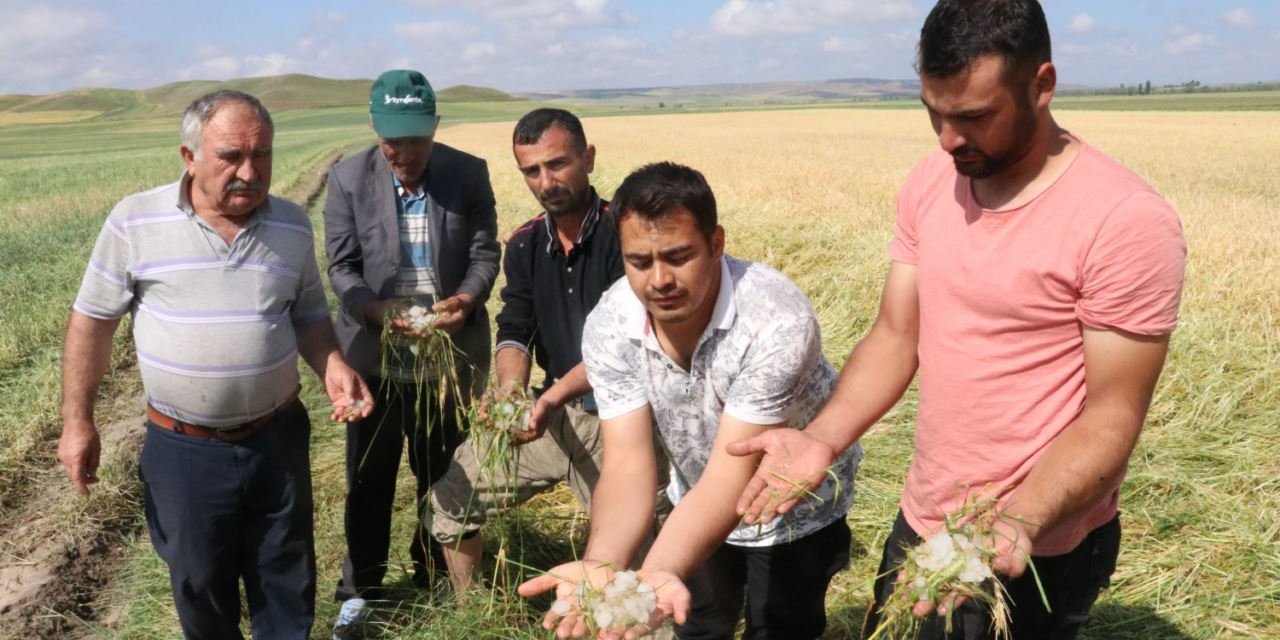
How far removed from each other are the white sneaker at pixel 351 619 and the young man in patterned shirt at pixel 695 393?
156 cm

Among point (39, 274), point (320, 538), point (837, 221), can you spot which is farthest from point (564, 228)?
point (39, 274)

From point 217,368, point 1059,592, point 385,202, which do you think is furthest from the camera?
point 385,202

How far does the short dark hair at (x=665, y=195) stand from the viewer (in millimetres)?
2363

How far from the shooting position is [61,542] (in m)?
4.48

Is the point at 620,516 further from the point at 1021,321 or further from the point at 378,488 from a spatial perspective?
the point at 378,488

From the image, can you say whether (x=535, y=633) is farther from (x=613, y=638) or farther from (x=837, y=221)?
(x=837, y=221)

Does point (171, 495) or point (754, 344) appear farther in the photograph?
point (171, 495)

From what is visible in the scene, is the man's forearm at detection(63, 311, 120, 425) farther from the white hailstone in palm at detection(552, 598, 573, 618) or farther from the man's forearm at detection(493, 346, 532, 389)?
the white hailstone in palm at detection(552, 598, 573, 618)

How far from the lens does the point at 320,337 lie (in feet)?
11.2

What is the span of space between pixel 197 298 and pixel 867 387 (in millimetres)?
2063

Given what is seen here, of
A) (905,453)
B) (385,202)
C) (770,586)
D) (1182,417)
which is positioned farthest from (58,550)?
(1182,417)

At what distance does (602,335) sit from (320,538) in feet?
8.70

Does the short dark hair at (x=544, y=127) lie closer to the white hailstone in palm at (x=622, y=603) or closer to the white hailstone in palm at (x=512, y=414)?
the white hailstone in palm at (x=512, y=414)

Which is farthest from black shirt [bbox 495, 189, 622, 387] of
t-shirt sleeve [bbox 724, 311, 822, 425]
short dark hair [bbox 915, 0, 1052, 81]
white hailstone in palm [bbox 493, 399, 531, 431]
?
short dark hair [bbox 915, 0, 1052, 81]
